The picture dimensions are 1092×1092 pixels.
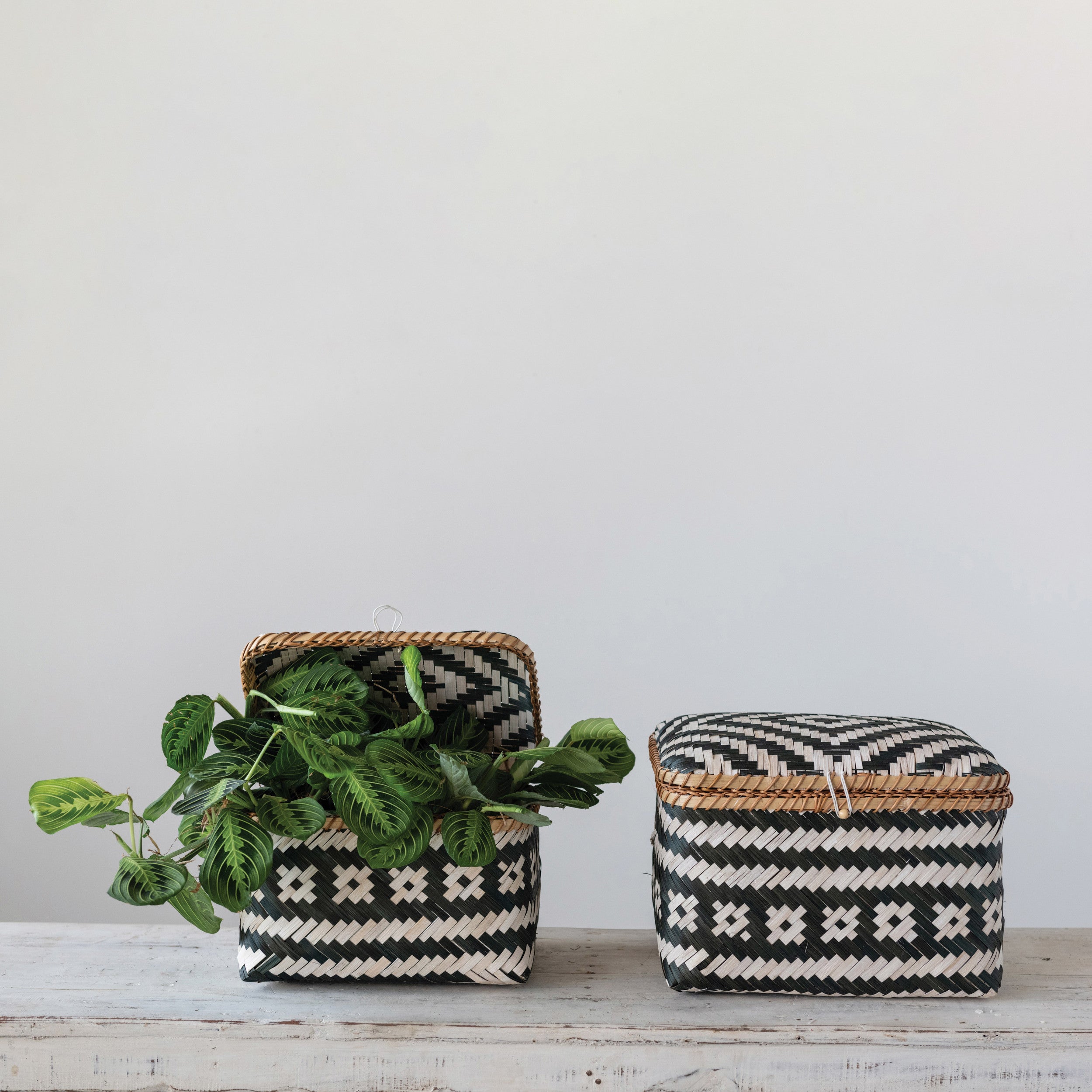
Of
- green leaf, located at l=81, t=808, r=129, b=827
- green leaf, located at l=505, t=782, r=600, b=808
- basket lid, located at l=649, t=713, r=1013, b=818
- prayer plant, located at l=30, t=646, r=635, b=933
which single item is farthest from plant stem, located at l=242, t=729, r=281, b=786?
basket lid, located at l=649, t=713, r=1013, b=818

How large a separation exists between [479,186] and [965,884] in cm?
156

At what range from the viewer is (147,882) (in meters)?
0.73

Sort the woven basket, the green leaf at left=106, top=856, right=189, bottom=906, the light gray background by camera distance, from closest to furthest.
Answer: the green leaf at left=106, top=856, right=189, bottom=906, the woven basket, the light gray background

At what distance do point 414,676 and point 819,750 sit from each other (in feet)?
1.21

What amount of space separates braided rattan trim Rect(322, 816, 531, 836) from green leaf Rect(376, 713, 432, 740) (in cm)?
8

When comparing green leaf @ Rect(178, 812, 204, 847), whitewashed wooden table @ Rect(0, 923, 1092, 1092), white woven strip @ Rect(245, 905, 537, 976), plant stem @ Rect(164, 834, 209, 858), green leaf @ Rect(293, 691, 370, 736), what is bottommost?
whitewashed wooden table @ Rect(0, 923, 1092, 1092)

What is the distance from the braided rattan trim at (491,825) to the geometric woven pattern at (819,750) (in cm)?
15

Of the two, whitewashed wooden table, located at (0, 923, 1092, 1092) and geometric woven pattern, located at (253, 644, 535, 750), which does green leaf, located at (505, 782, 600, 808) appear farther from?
whitewashed wooden table, located at (0, 923, 1092, 1092)

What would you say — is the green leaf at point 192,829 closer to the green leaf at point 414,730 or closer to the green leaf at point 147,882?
the green leaf at point 147,882

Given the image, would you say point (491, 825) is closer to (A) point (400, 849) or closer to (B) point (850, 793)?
(A) point (400, 849)

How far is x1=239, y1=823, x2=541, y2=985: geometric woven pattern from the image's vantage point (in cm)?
83

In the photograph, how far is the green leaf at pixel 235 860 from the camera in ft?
2.43

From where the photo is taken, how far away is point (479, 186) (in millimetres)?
1872

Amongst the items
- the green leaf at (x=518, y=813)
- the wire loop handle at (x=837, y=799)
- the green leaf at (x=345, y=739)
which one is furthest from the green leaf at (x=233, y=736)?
A: the wire loop handle at (x=837, y=799)
